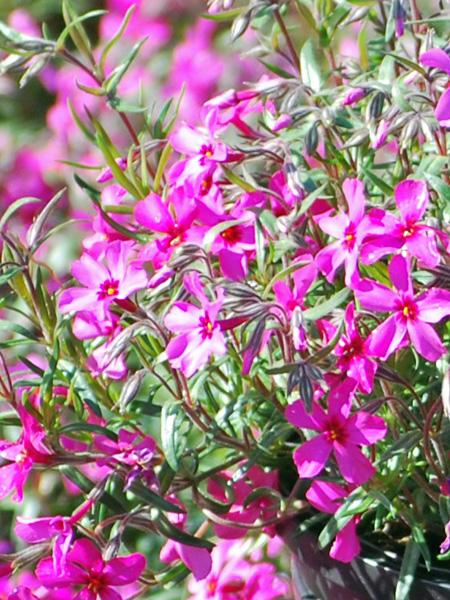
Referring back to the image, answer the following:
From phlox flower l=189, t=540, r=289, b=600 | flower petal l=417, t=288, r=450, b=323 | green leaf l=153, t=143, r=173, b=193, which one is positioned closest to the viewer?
flower petal l=417, t=288, r=450, b=323

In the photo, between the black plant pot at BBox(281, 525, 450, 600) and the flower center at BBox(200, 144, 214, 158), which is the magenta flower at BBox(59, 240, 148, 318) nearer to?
the flower center at BBox(200, 144, 214, 158)

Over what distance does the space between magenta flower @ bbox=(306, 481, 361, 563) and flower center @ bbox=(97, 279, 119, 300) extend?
21 cm

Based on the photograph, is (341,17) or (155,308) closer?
(155,308)

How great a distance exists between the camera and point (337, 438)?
0.90 meters

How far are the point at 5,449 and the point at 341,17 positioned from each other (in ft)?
1.63

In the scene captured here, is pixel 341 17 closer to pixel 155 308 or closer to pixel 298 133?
pixel 298 133

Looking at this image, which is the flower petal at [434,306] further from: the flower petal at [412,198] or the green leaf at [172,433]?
the green leaf at [172,433]

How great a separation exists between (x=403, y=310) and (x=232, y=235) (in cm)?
17

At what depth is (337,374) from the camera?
2.99ft

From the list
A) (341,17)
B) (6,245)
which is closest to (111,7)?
(341,17)

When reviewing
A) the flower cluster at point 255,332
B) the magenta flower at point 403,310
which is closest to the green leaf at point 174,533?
the flower cluster at point 255,332

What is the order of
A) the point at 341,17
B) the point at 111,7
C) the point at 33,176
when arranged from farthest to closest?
the point at 111,7 < the point at 33,176 < the point at 341,17

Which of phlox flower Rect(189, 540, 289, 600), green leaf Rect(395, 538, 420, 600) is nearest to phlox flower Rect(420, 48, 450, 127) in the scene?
green leaf Rect(395, 538, 420, 600)

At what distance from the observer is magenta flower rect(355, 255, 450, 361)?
82 centimetres
